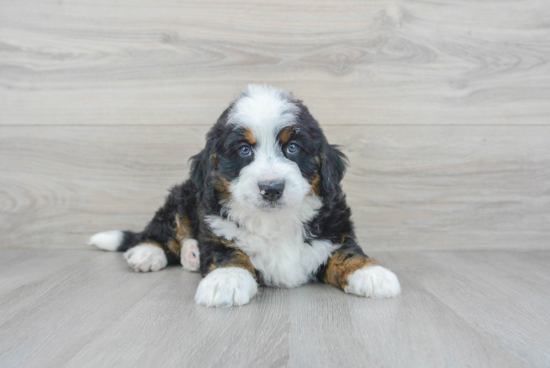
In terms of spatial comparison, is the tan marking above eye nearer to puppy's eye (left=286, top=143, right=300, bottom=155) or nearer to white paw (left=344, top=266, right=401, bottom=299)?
puppy's eye (left=286, top=143, right=300, bottom=155)

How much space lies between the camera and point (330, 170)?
218cm

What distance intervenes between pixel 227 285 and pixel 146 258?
882 mm

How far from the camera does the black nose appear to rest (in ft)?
6.21

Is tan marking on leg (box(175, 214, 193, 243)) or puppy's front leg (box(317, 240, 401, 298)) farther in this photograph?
tan marking on leg (box(175, 214, 193, 243))

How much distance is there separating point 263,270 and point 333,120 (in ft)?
4.50

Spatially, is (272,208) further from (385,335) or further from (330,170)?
(385,335)

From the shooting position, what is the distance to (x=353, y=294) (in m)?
2.03

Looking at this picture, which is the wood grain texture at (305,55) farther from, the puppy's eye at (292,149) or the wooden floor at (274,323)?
the wooden floor at (274,323)

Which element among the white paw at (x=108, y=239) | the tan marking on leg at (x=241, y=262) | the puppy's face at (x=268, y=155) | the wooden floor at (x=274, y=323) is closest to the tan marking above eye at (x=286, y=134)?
the puppy's face at (x=268, y=155)

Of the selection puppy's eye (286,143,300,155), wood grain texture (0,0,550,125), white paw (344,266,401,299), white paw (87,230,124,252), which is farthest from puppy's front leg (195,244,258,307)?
wood grain texture (0,0,550,125)

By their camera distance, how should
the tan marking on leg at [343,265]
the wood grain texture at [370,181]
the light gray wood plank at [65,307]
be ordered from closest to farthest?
the light gray wood plank at [65,307] → the tan marking on leg at [343,265] → the wood grain texture at [370,181]

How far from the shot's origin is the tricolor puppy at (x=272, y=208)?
194 centimetres

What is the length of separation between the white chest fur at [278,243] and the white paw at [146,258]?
1.97 ft

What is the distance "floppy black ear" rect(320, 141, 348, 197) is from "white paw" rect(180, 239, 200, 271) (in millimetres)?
868
